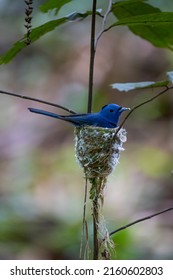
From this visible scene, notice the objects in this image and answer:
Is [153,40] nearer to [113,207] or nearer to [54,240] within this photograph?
[54,240]

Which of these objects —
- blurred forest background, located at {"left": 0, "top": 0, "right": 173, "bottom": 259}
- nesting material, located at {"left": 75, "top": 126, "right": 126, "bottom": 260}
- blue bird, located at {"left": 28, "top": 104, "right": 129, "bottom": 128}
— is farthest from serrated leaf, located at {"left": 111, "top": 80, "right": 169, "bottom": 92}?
blurred forest background, located at {"left": 0, "top": 0, "right": 173, "bottom": 259}

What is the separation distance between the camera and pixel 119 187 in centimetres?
518

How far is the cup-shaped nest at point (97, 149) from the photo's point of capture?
1793 millimetres

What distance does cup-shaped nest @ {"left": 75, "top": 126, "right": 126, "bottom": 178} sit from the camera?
70.6 inches

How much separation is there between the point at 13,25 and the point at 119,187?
409 centimetres

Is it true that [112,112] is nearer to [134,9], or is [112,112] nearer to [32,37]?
[134,9]

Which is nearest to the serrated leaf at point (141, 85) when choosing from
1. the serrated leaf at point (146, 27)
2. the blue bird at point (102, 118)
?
the serrated leaf at point (146, 27)

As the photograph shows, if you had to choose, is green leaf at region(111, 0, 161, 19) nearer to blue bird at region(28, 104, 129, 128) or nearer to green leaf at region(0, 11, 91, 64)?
green leaf at region(0, 11, 91, 64)

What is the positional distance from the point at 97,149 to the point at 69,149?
415 cm

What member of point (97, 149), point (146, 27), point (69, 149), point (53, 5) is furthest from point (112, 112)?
point (69, 149)

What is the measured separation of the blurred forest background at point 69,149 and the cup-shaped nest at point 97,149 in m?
1.25

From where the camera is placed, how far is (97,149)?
6.17 feet

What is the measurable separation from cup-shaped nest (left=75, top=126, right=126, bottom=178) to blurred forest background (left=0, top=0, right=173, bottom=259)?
125 centimetres

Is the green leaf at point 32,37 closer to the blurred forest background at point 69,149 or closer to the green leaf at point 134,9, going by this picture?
the green leaf at point 134,9
